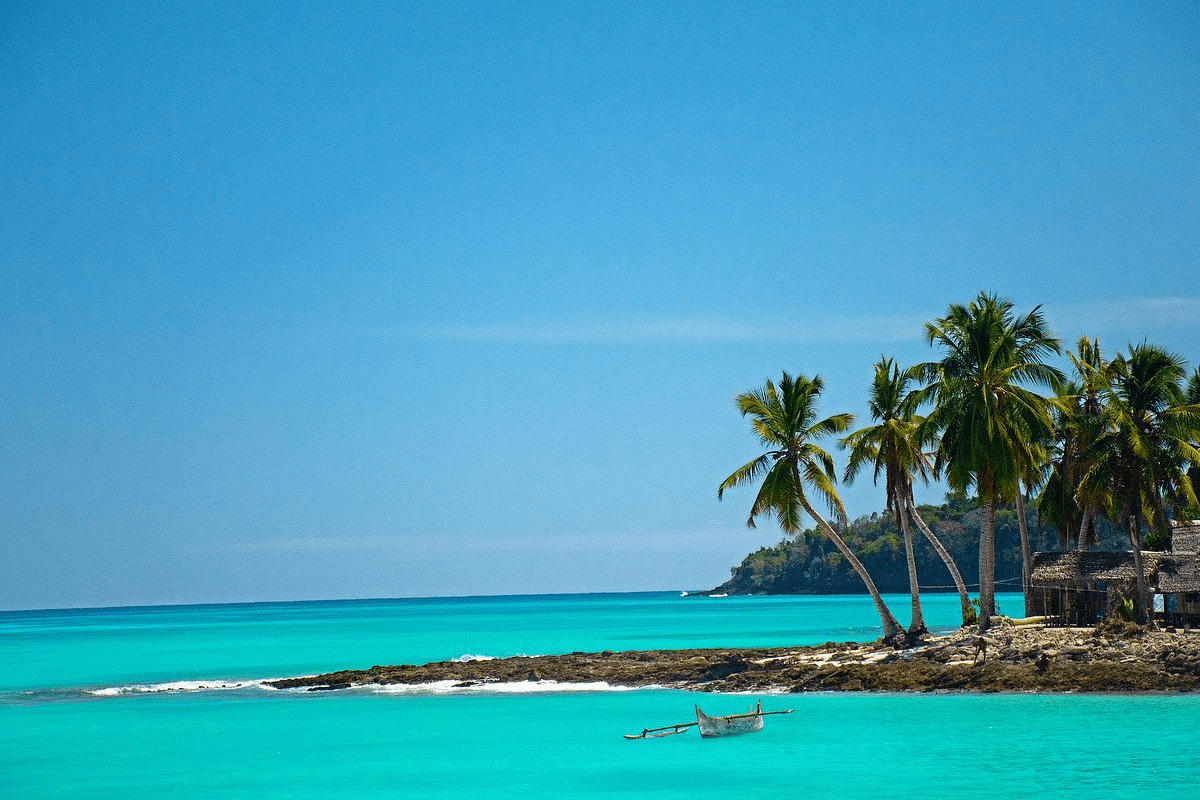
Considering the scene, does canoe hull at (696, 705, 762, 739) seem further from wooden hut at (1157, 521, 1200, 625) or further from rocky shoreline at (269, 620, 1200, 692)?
wooden hut at (1157, 521, 1200, 625)

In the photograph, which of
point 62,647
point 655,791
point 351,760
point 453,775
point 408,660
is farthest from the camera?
point 62,647

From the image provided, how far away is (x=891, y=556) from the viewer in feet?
472

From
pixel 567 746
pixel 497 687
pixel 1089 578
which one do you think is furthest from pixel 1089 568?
pixel 497 687

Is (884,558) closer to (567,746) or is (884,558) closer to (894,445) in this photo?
(894,445)

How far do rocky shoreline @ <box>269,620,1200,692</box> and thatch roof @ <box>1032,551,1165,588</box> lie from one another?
2296mm

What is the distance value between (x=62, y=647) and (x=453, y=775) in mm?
59210

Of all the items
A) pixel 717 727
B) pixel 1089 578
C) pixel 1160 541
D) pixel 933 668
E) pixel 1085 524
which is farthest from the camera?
pixel 1160 541

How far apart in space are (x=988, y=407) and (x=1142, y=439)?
441cm

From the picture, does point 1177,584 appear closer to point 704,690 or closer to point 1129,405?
point 1129,405

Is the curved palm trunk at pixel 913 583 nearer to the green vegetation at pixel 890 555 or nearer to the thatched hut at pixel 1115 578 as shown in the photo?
the thatched hut at pixel 1115 578

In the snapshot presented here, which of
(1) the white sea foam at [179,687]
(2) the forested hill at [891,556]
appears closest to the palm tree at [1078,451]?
(1) the white sea foam at [179,687]

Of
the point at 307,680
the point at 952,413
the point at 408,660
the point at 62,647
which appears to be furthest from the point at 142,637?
the point at 952,413

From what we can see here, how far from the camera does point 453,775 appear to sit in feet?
78.0

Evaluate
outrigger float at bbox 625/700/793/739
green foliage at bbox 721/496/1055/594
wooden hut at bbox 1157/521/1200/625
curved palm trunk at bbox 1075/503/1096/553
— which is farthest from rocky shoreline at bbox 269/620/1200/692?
green foliage at bbox 721/496/1055/594
